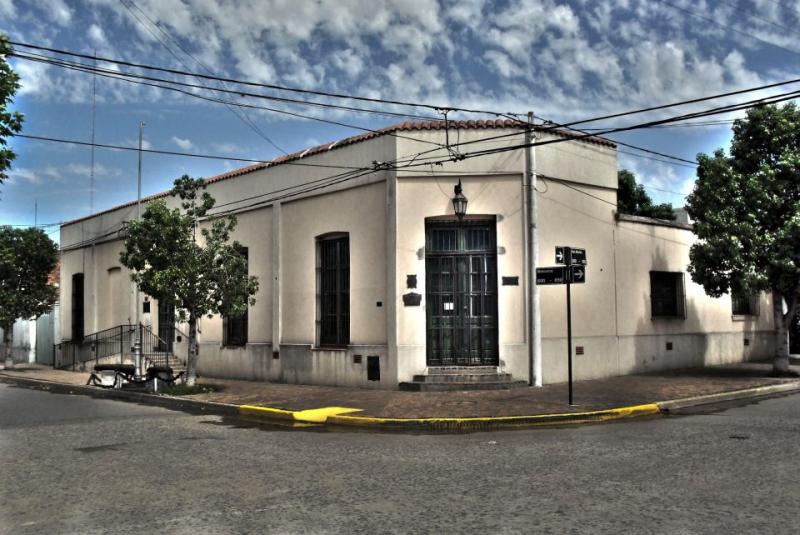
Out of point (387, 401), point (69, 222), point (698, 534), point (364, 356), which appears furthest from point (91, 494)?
point (69, 222)

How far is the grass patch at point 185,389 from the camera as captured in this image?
51.9 ft

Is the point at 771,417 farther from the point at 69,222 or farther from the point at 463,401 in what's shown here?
the point at 69,222

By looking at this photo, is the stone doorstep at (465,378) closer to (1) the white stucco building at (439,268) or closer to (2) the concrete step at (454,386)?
(2) the concrete step at (454,386)

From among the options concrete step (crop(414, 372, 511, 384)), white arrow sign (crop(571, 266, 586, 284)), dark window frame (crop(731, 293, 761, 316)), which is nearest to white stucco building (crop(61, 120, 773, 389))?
concrete step (crop(414, 372, 511, 384))

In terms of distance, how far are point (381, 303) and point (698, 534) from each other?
1136cm

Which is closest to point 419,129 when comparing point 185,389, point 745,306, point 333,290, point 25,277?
point 333,290

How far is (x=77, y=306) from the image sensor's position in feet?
94.6

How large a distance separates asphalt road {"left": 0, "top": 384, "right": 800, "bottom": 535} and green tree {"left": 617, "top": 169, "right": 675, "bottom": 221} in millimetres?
18619

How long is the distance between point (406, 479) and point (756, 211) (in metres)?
13.6

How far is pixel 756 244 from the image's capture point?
16.4 meters

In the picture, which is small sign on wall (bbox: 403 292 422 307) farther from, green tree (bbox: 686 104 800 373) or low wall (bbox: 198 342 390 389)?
green tree (bbox: 686 104 800 373)

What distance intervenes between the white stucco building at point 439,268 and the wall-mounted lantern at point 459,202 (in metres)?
0.32

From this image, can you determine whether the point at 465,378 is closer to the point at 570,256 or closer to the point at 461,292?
the point at 461,292

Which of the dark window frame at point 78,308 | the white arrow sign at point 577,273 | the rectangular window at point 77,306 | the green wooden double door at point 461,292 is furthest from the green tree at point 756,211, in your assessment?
the rectangular window at point 77,306
